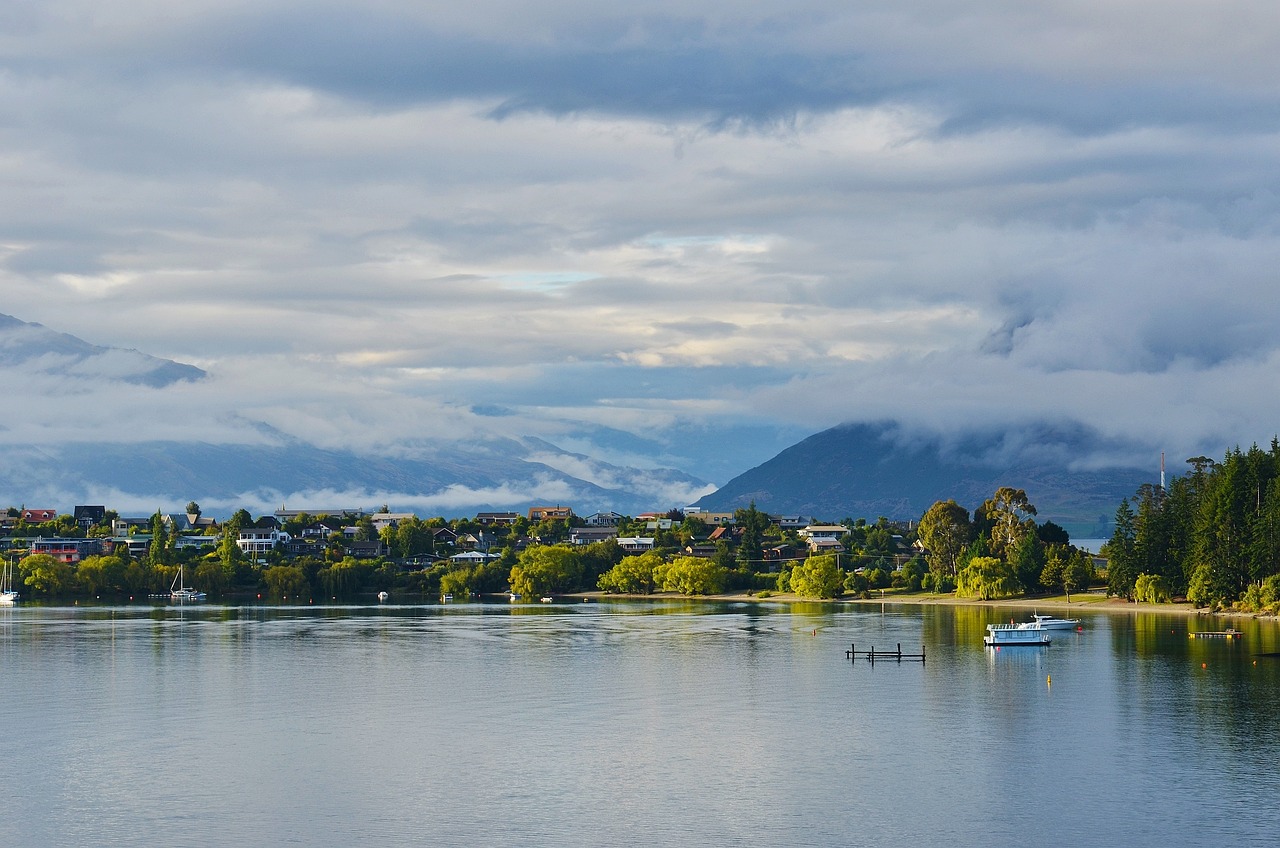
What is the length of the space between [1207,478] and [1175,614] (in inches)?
875

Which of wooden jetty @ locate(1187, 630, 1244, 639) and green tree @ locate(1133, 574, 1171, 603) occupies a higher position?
green tree @ locate(1133, 574, 1171, 603)

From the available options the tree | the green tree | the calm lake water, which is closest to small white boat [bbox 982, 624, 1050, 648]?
the calm lake water

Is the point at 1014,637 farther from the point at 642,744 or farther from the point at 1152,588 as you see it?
the point at 642,744

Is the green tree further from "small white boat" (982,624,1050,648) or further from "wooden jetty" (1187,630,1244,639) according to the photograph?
"small white boat" (982,624,1050,648)

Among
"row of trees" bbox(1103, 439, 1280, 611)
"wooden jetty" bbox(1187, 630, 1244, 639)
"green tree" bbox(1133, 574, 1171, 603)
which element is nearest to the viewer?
"wooden jetty" bbox(1187, 630, 1244, 639)

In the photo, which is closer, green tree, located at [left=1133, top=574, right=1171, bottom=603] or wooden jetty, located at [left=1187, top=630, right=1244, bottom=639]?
wooden jetty, located at [left=1187, top=630, right=1244, bottom=639]

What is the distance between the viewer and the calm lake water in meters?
65.8

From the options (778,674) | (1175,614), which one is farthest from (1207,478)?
(778,674)

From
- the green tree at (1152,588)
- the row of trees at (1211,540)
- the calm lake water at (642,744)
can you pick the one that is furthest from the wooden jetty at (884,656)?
the green tree at (1152,588)

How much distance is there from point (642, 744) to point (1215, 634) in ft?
259

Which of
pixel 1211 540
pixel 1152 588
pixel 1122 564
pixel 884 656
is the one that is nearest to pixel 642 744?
pixel 884 656

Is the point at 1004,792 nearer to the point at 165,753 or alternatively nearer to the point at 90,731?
the point at 165,753

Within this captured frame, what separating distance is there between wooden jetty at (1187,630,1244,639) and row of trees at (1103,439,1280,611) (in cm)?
1921

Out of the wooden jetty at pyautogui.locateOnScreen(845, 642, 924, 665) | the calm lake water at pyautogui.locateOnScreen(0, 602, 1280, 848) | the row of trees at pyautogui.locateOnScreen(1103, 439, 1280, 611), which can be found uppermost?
the row of trees at pyautogui.locateOnScreen(1103, 439, 1280, 611)
